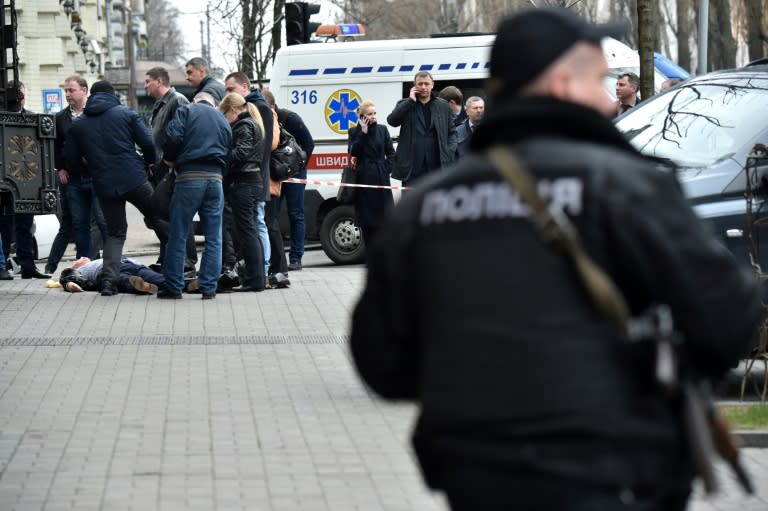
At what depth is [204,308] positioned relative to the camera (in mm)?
12703

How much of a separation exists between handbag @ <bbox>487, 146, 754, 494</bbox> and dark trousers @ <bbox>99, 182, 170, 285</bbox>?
1072cm

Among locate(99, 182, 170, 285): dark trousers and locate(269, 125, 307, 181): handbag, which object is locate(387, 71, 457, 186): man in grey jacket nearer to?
locate(269, 125, 307, 181): handbag

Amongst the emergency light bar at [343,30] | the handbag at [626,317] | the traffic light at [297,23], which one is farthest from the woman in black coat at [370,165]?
the handbag at [626,317]

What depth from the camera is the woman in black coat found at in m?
14.6

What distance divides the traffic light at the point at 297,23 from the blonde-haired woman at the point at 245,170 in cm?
742

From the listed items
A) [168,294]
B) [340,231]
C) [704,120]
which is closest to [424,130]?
[168,294]

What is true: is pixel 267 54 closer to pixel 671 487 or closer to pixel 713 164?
pixel 713 164

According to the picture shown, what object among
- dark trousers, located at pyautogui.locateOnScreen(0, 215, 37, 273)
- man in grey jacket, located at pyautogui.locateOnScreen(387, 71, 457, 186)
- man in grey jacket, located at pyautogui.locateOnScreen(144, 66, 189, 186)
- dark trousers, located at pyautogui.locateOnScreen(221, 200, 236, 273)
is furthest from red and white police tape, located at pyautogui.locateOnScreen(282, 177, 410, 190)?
dark trousers, located at pyautogui.locateOnScreen(0, 215, 37, 273)

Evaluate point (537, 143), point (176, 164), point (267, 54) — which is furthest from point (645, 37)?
point (267, 54)

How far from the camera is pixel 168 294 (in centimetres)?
1336

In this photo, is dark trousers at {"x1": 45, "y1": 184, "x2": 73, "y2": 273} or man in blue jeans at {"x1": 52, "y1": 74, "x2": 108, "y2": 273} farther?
dark trousers at {"x1": 45, "y1": 184, "x2": 73, "y2": 273}

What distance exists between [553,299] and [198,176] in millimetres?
10300

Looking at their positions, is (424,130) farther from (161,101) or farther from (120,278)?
(120,278)

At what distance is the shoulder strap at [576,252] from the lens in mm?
2787
